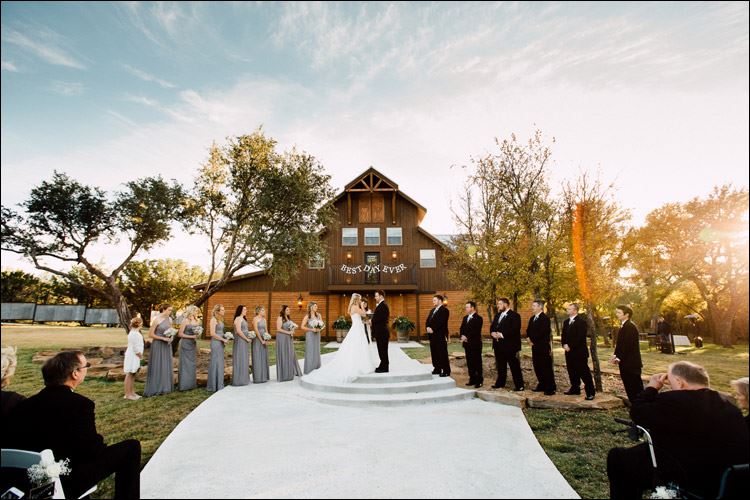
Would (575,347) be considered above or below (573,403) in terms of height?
above

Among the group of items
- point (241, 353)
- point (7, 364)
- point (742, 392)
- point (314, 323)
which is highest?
point (7, 364)

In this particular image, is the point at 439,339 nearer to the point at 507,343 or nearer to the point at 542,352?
the point at 507,343

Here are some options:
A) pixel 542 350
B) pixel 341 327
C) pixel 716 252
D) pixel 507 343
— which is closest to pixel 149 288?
pixel 341 327

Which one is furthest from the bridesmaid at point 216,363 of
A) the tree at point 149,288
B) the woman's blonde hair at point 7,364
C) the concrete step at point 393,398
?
the tree at point 149,288

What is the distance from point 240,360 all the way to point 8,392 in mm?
5901

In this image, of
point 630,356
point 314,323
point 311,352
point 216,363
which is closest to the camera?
point 630,356

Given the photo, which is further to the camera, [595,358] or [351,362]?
[351,362]

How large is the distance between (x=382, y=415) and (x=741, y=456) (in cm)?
452

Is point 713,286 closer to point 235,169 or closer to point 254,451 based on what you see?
point 254,451

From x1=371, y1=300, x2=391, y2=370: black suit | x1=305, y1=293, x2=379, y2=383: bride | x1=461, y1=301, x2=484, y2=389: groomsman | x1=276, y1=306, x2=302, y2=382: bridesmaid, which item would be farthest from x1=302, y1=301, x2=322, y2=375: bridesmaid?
x1=461, y1=301, x2=484, y2=389: groomsman

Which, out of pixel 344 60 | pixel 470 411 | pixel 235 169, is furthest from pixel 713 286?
pixel 235 169

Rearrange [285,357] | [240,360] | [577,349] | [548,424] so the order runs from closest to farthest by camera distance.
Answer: [548,424] → [577,349] → [240,360] → [285,357]

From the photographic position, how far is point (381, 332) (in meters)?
8.91

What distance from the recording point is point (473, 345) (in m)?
8.08
